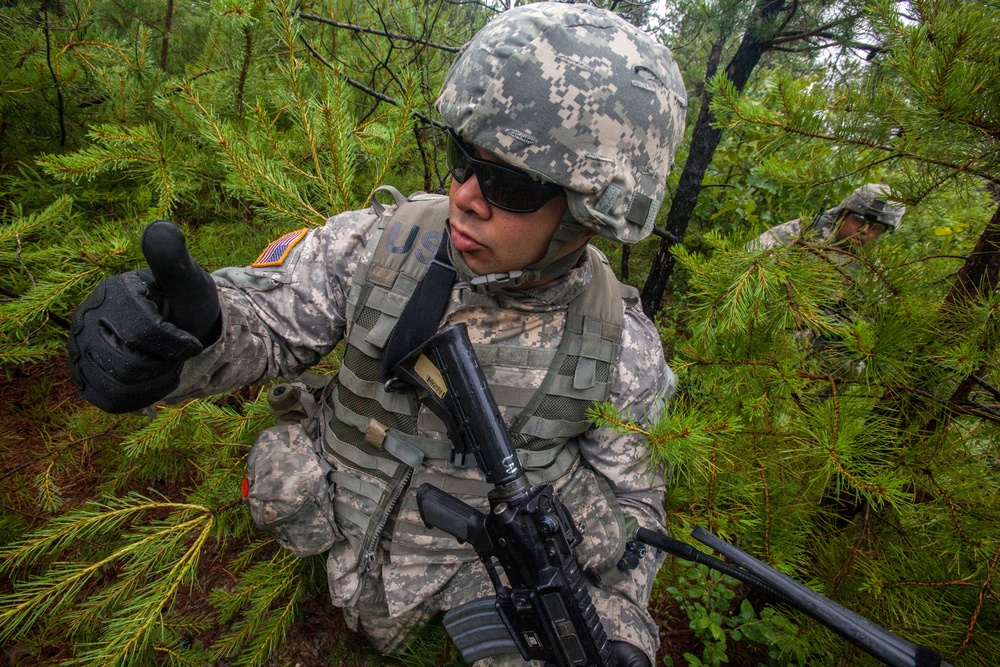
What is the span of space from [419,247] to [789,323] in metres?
1.11

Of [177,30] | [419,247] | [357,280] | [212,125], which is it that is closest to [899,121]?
[419,247]

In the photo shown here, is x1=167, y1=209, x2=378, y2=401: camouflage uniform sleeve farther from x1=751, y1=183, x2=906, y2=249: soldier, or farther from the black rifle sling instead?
x1=751, y1=183, x2=906, y2=249: soldier

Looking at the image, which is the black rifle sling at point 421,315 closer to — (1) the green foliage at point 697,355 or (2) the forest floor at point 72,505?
(1) the green foliage at point 697,355

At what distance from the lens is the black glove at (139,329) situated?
1.04 metres

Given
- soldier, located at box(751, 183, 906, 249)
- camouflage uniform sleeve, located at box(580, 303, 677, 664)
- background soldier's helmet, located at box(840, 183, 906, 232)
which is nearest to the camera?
soldier, located at box(751, 183, 906, 249)

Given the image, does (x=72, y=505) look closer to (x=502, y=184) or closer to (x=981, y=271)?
(x=502, y=184)

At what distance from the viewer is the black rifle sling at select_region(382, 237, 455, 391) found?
149 cm

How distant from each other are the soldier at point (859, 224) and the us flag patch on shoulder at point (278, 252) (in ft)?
4.70

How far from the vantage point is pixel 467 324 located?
1.61m

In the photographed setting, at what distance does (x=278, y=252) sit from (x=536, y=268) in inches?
30.6

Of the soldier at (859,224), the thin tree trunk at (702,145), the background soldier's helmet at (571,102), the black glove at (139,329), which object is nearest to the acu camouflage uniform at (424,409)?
the black glove at (139,329)

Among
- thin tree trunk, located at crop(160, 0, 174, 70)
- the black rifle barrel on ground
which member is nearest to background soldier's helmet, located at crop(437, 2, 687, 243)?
A: the black rifle barrel on ground

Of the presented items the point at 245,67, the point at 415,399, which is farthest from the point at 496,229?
the point at 245,67

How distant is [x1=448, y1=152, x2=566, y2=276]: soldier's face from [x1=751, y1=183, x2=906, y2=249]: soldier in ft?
2.35
